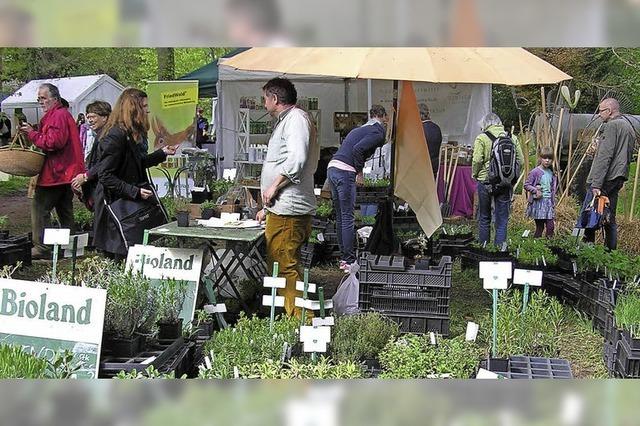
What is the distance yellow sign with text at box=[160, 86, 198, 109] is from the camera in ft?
33.0

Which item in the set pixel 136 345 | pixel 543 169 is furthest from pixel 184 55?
pixel 136 345

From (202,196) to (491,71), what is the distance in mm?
5026

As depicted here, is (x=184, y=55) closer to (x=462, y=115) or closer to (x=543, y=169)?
(x=462, y=115)

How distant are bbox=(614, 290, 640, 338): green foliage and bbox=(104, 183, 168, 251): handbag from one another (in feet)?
9.02

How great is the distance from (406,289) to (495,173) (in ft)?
9.63

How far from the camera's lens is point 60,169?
6.26 meters

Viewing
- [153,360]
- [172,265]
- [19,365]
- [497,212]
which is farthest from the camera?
[497,212]

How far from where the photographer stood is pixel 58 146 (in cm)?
612

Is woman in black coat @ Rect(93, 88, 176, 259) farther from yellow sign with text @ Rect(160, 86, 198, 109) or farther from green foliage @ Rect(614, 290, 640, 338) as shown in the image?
yellow sign with text @ Rect(160, 86, 198, 109)

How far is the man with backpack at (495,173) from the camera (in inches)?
270

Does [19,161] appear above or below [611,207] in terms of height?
above

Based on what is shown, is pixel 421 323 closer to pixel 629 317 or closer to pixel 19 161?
pixel 629 317

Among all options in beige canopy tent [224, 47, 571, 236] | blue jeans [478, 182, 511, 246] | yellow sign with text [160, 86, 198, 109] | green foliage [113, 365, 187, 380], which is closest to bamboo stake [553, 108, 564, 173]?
blue jeans [478, 182, 511, 246]

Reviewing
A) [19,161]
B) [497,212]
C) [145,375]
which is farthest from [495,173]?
[145,375]
